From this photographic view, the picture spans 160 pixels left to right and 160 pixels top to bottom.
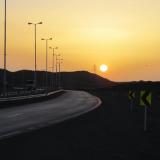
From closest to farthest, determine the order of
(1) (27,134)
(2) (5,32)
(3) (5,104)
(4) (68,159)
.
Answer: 1. (4) (68,159)
2. (1) (27,134)
3. (3) (5,104)
4. (2) (5,32)

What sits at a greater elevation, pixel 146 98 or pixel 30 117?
pixel 146 98

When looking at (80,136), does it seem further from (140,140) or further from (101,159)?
(101,159)

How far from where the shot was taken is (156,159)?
14391 millimetres

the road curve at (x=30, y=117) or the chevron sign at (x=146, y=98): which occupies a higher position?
the chevron sign at (x=146, y=98)

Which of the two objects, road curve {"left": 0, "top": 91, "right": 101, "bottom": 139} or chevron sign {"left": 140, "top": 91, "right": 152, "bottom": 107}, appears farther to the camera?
road curve {"left": 0, "top": 91, "right": 101, "bottom": 139}

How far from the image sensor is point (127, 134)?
21125mm

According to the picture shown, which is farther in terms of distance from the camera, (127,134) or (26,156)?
(127,134)

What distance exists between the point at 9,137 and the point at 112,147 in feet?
14.1

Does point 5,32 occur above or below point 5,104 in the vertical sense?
above

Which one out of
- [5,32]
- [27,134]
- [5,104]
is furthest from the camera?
[5,32]

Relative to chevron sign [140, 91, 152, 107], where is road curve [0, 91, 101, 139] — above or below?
below

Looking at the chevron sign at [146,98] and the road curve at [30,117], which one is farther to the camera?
the road curve at [30,117]

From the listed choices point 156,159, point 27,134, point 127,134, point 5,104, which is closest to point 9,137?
point 27,134

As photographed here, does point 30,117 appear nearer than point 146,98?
No
